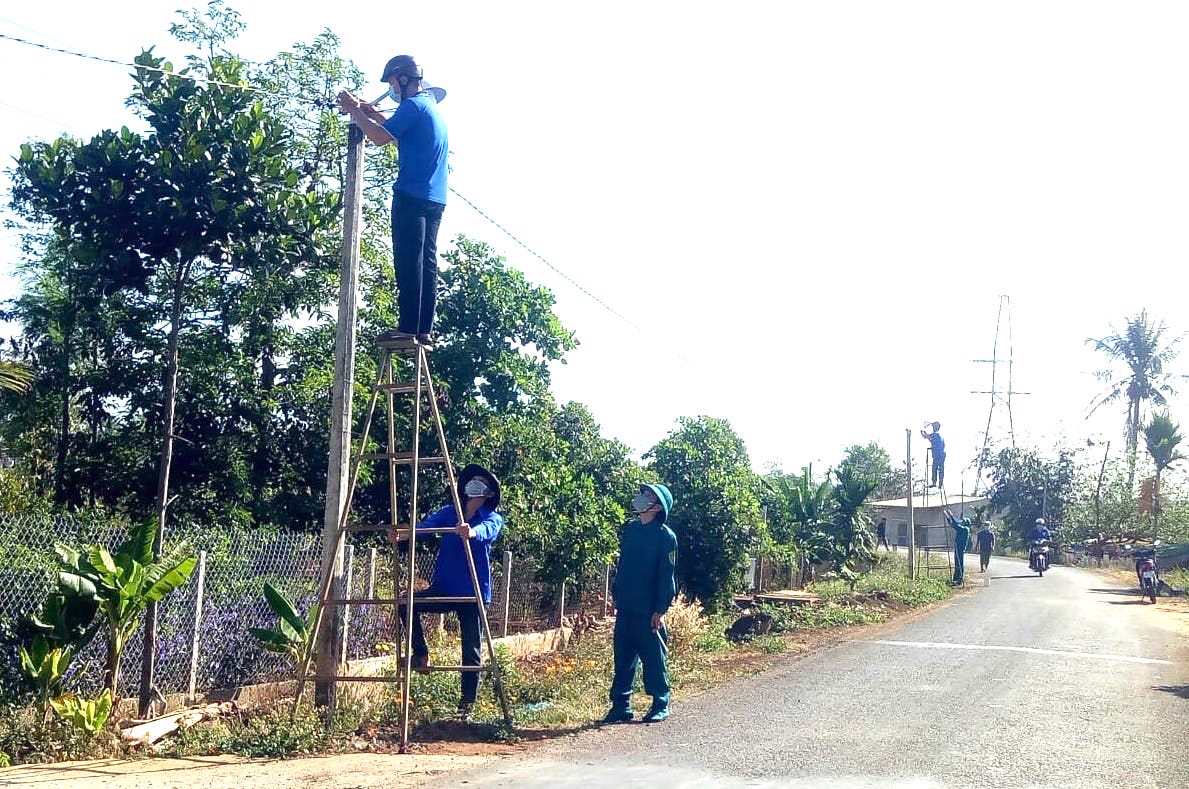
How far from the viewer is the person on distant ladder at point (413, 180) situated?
27.1 feet

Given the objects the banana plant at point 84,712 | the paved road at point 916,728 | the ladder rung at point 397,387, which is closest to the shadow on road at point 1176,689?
the paved road at point 916,728

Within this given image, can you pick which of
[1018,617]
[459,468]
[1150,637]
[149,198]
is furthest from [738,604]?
[149,198]

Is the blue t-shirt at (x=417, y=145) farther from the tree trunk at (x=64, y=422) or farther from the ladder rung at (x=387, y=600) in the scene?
the tree trunk at (x=64, y=422)

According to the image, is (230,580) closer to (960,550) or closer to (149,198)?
(149,198)

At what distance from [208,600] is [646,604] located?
11.2 ft

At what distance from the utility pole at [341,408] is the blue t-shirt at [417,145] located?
706 mm

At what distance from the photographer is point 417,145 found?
8.27m

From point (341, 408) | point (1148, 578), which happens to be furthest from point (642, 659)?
point (1148, 578)

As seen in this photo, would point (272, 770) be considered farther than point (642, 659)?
No

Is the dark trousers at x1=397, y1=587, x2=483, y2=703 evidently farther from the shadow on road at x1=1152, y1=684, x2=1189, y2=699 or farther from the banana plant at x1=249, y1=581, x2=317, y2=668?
the shadow on road at x1=1152, y1=684, x2=1189, y2=699

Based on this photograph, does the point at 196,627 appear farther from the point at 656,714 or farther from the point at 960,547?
the point at 960,547

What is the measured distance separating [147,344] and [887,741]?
25.2 ft

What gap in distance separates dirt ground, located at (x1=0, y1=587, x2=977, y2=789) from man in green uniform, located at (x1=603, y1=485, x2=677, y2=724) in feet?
Result: 3.49

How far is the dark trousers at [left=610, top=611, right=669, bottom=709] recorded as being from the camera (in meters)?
9.24
